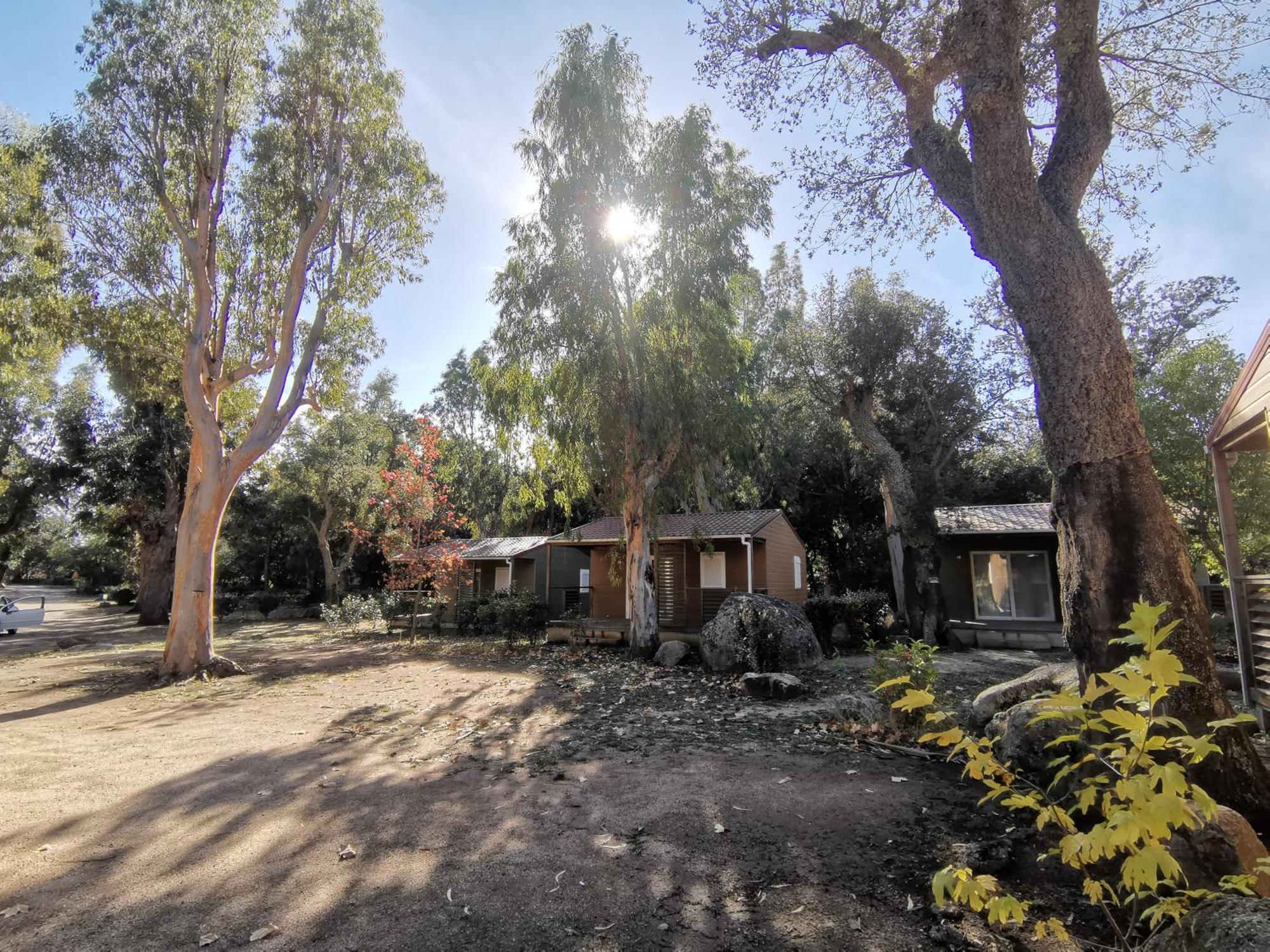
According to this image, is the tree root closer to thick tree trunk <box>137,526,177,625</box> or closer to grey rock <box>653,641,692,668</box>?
grey rock <box>653,641,692,668</box>

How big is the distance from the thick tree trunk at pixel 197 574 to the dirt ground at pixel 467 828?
2.27 meters

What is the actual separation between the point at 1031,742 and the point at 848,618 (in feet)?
38.2

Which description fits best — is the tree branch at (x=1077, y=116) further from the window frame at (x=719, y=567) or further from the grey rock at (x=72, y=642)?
the grey rock at (x=72, y=642)

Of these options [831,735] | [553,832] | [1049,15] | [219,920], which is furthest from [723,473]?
[219,920]

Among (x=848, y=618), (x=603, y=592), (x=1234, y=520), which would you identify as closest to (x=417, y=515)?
(x=603, y=592)

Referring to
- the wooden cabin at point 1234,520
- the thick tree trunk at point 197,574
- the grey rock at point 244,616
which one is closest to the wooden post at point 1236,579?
the wooden cabin at point 1234,520

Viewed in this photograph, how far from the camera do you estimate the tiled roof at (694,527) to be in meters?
16.7

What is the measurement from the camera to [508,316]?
14141 millimetres

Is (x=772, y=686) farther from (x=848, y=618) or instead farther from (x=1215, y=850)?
(x=848, y=618)

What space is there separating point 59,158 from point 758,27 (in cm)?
1254

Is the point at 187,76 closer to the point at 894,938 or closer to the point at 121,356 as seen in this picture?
the point at 121,356

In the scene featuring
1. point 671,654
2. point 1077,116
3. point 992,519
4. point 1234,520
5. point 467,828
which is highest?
point 1077,116

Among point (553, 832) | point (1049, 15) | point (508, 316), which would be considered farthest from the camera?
point (508, 316)

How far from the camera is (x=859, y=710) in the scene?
280 inches
